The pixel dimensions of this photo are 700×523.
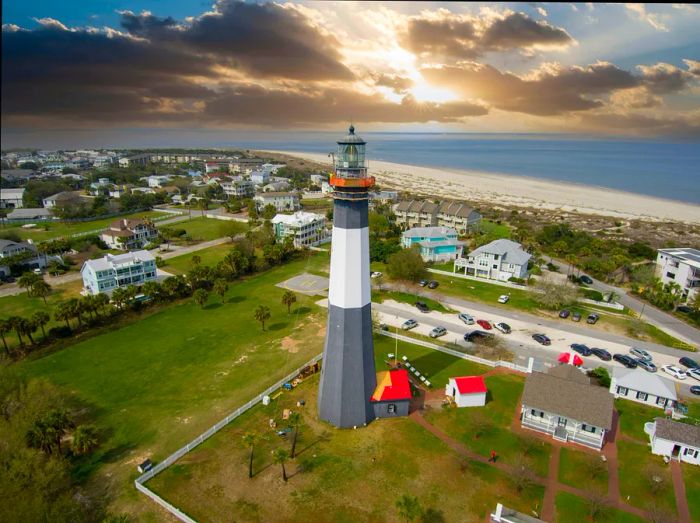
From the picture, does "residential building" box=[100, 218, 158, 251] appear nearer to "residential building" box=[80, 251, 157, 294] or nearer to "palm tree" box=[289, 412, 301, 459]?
"residential building" box=[80, 251, 157, 294]

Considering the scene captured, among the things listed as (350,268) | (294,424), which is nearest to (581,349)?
(350,268)

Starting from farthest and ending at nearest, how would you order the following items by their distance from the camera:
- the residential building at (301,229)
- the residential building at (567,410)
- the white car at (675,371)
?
the residential building at (301,229)
the white car at (675,371)
the residential building at (567,410)

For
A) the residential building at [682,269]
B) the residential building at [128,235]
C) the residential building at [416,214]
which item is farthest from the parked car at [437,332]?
the residential building at [128,235]

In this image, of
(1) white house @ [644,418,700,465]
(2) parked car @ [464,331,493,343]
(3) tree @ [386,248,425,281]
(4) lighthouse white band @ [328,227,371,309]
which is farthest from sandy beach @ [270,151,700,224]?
(4) lighthouse white band @ [328,227,371,309]

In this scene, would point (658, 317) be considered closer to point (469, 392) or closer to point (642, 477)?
point (642, 477)

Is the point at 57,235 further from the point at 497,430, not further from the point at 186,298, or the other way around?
the point at 497,430

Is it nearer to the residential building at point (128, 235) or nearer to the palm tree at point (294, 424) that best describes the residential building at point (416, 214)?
the residential building at point (128, 235)
